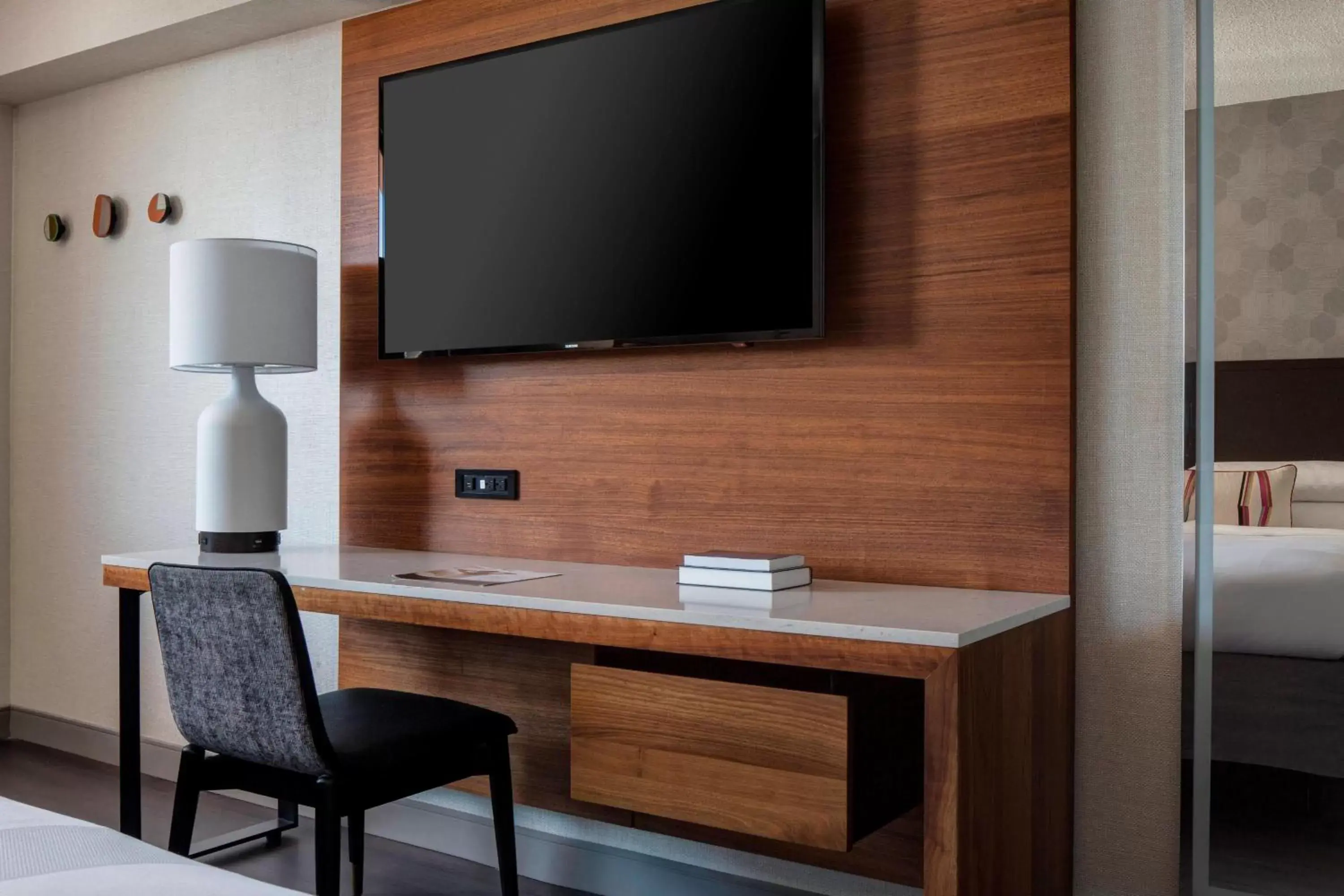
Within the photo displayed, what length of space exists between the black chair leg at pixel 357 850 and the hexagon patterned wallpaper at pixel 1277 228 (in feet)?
5.92

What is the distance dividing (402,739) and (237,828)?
1.23 meters

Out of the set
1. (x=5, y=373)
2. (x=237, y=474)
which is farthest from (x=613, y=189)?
(x=5, y=373)

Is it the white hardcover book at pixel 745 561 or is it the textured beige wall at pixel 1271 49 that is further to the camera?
the white hardcover book at pixel 745 561

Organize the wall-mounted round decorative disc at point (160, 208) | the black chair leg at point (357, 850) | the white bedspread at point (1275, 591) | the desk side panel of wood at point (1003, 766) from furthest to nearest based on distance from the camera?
the wall-mounted round decorative disc at point (160, 208) → the black chair leg at point (357, 850) → the white bedspread at point (1275, 591) → the desk side panel of wood at point (1003, 766)

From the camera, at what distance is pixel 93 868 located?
39.3 inches

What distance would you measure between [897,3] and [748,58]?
0.93 feet

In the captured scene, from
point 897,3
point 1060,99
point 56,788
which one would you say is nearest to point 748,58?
point 897,3

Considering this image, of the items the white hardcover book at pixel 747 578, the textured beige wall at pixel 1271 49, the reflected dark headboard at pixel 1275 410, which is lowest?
the white hardcover book at pixel 747 578

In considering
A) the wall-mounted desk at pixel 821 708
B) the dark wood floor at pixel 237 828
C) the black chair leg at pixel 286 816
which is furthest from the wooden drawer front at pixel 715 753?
the black chair leg at pixel 286 816

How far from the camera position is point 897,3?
2039mm

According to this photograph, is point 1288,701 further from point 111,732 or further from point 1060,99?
point 111,732

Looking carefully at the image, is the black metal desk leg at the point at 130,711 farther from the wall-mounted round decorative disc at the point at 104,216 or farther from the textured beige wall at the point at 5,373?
the textured beige wall at the point at 5,373

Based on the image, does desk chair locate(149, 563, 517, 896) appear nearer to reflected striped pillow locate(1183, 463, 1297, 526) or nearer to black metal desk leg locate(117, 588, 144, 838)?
black metal desk leg locate(117, 588, 144, 838)

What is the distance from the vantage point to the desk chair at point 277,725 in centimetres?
177
